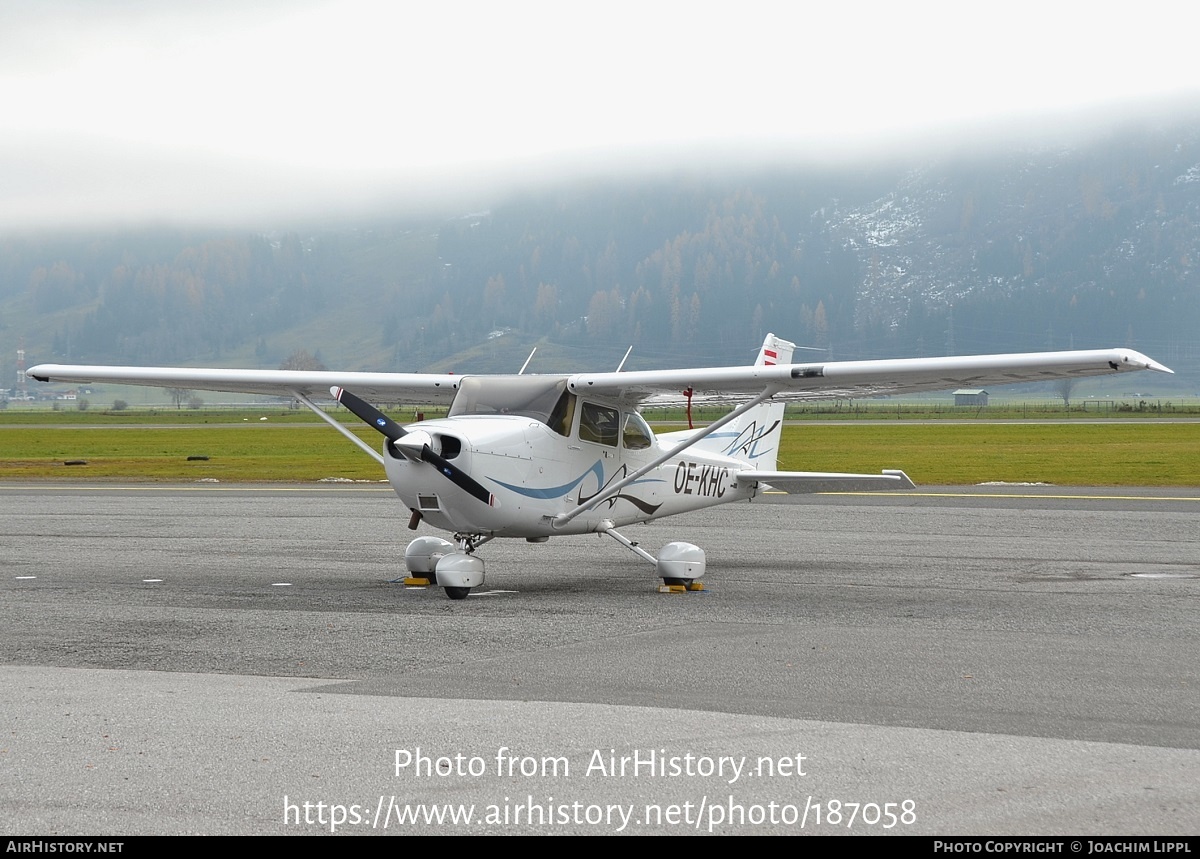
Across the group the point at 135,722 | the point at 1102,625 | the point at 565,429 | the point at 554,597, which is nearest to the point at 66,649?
the point at 135,722

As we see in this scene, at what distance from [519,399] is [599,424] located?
1212 mm

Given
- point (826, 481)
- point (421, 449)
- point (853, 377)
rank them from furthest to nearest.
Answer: point (826, 481)
point (853, 377)
point (421, 449)

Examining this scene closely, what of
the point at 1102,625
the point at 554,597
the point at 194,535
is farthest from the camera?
the point at 194,535

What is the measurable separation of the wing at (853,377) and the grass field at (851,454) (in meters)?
18.6

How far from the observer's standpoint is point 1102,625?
1106 cm

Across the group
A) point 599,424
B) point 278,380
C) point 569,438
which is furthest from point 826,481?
point 278,380

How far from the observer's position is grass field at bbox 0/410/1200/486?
119 ft

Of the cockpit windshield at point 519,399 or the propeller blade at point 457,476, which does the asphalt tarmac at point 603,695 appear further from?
the cockpit windshield at point 519,399

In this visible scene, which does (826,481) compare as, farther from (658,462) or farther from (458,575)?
(458,575)

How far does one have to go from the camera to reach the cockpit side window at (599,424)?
48.4 feet

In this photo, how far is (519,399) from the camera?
46.7ft

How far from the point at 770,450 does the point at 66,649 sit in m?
11.0

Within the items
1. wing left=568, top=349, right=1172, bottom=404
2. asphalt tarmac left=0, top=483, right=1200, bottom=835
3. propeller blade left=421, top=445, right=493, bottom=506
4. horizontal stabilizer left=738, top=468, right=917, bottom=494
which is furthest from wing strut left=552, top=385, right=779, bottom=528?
horizontal stabilizer left=738, top=468, right=917, bottom=494
